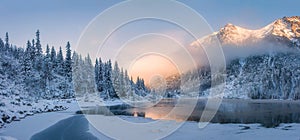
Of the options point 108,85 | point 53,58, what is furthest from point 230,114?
point 53,58

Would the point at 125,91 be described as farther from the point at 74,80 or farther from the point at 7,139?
the point at 7,139

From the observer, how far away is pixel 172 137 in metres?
21.9

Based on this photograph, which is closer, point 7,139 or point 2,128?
point 7,139

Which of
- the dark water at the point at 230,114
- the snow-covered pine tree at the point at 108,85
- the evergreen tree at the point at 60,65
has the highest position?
the evergreen tree at the point at 60,65

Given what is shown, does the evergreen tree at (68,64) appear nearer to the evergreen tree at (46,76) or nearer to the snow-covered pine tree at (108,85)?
the evergreen tree at (46,76)

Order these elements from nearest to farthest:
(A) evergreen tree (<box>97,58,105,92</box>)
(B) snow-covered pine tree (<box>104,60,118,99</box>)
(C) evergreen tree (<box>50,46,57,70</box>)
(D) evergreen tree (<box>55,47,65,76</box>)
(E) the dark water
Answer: (E) the dark water → (D) evergreen tree (<box>55,47,65,76</box>) → (C) evergreen tree (<box>50,46,57,70</box>) → (B) snow-covered pine tree (<box>104,60,118,99</box>) → (A) evergreen tree (<box>97,58,105,92</box>)

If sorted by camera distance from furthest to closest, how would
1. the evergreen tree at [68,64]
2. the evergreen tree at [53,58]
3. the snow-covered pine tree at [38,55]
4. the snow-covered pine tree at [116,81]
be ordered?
the snow-covered pine tree at [116,81] → the evergreen tree at [53,58] → the evergreen tree at [68,64] → the snow-covered pine tree at [38,55]

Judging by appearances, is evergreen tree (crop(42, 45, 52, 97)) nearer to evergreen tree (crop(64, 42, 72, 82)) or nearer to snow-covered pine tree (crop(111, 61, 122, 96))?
evergreen tree (crop(64, 42, 72, 82))

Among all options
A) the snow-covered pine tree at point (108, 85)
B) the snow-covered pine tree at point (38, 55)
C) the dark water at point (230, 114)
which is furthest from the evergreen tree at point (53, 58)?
the dark water at point (230, 114)

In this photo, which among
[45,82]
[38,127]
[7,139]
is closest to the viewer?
[7,139]

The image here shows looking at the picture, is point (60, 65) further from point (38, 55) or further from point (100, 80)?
point (100, 80)

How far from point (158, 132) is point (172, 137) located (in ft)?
8.26

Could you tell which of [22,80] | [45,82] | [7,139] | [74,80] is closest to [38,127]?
[7,139]

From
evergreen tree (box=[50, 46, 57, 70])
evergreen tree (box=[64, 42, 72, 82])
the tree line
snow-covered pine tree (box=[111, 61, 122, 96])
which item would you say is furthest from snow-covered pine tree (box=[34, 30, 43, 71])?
snow-covered pine tree (box=[111, 61, 122, 96])
